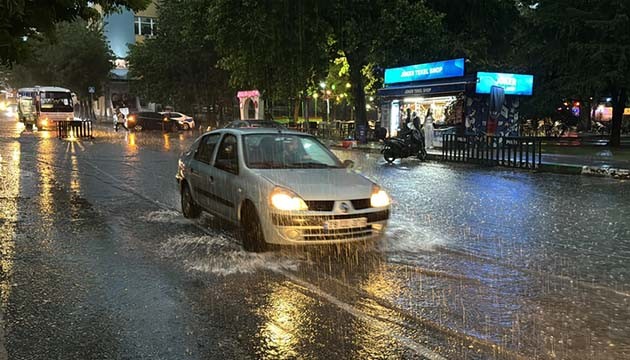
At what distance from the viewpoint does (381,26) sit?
27094 mm

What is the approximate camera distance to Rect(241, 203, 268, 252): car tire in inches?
275

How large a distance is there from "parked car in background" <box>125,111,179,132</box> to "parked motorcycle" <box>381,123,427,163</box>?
1079 inches

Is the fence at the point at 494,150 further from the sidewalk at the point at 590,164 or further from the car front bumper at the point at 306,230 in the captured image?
the car front bumper at the point at 306,230

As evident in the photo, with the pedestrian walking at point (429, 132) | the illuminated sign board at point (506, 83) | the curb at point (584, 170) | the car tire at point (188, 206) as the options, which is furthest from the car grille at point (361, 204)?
the illuminated sign board at point (506, 83)

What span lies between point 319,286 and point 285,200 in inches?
47.4

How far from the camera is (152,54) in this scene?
48.3 metres

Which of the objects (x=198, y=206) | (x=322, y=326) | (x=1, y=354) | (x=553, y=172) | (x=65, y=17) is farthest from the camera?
(x=553, y=172)

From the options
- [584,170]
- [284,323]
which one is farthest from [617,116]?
[284,323]

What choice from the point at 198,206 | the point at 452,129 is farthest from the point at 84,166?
the point at 452,129

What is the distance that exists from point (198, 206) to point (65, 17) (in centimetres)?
451

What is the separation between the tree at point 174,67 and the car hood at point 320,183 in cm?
3962

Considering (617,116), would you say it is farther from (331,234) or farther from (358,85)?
(331,234)

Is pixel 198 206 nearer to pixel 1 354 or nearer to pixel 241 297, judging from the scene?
pixel 241 297

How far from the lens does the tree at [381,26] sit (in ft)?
87.9
